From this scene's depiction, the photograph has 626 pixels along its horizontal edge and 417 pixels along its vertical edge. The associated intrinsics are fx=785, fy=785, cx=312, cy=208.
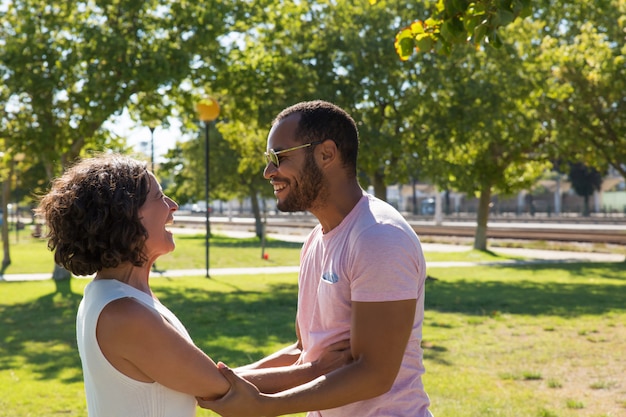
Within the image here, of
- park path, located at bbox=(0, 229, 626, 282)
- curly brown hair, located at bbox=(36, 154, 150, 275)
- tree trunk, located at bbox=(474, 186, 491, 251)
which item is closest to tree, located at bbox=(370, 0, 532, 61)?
curly brown hair, located at bbox=(36, 154, 150, 275)

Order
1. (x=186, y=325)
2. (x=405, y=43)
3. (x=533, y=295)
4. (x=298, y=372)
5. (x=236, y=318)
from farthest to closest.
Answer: (x=533, y=295) → (x=236, y=318) → (x=186, y=325) → (x=405, y=43) → (x=298, y=372)

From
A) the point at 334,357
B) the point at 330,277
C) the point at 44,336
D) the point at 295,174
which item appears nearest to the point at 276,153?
the point at 295,174

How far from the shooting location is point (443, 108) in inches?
749

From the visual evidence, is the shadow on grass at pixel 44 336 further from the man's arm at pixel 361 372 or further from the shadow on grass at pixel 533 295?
the shadow on grass at pixel 533 295

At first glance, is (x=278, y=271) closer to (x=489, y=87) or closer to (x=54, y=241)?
(x=489, y=87)

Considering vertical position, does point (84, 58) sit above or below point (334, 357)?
above

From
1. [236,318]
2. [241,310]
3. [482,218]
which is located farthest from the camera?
[482,218]

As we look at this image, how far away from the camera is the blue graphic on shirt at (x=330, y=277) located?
99.3 inches

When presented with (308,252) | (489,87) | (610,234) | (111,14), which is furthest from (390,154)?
(610,234)

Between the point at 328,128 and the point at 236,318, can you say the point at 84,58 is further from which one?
the point at 328,128

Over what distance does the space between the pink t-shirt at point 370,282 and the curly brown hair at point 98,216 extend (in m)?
0.61

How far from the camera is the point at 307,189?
270 centimetres

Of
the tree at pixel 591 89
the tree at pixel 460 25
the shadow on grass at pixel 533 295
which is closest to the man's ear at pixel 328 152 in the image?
the tree at pixel 460 25

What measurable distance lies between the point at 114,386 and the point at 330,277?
0.75 m
